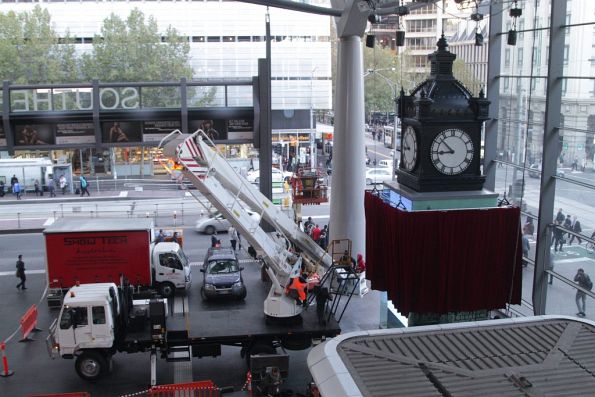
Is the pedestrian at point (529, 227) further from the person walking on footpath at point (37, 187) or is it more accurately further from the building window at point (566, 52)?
the person walking on footpath at point (37, 187)

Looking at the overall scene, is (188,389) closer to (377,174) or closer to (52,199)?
(52,199)

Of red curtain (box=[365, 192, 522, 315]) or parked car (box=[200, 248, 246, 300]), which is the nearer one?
red curtain (box=[365, 192, 522, 315])

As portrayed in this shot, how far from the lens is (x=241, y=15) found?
1089 inches

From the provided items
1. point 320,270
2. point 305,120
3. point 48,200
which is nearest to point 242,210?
point 320,270

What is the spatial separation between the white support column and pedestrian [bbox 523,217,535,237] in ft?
23.0

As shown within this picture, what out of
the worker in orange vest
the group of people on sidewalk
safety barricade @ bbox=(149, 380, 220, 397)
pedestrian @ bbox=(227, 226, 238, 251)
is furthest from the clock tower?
the group of people on sidewalk

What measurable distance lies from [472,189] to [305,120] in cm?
1760

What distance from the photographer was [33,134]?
23.8m

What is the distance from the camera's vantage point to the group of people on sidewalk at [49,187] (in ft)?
104

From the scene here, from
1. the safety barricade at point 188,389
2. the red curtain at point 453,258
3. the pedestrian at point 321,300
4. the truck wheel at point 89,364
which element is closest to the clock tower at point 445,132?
the red curtain at point 453,258

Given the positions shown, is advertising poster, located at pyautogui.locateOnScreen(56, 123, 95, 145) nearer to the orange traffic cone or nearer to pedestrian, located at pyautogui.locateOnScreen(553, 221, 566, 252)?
the orange traffic cone

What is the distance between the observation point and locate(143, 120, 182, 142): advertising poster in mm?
24125

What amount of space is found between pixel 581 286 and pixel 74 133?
56.8 ft

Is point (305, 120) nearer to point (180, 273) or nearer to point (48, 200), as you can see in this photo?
point (180, 273)
